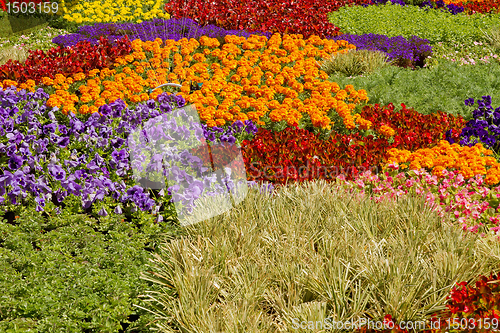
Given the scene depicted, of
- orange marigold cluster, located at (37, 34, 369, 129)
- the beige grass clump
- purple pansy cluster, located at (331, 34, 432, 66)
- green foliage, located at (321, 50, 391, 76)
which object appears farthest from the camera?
purple pansy cluster, located at (331, 34, 432, 66)

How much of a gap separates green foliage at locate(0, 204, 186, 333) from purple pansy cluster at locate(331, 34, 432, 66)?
7.43 m

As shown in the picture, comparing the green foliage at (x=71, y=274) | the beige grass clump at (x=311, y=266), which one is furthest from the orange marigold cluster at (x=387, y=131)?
the green foliage at (x=71, y=274)

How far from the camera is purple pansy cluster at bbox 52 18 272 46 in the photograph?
32.1 feet

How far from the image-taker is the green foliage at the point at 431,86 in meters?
6.92

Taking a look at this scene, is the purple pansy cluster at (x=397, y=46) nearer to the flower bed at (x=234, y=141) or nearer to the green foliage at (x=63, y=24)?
the flower bed at (x=234, y=141)

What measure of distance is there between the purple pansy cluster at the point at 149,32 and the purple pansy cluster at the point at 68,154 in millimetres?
4210

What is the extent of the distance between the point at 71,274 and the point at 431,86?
677 centimetres

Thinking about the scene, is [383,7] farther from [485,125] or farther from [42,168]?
[42,168]

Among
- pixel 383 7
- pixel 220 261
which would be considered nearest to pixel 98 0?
pixel 383 7

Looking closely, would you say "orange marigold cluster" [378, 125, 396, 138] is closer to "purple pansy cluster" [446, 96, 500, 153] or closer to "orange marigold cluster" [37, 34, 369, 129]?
"orange marigold cluster" [37, 34, 369, 129]

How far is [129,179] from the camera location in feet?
16.6

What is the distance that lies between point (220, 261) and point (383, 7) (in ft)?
41.7

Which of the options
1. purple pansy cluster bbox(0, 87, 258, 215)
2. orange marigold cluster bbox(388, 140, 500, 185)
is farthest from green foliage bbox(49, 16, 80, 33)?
orange marigold cluster bbox(388, 140, 500, 185)

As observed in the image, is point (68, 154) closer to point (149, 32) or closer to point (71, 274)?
point (71, 274)
